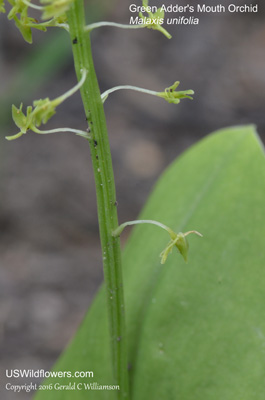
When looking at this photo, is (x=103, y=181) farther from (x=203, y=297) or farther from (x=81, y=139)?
(x=81, y=139)

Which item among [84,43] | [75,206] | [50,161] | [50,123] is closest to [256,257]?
[84,43]

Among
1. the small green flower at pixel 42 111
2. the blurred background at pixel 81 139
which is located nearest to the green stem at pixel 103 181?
the small green flower at pixel 42 111

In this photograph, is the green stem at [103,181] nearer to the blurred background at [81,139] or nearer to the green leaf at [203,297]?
the green leaf at [203,297]

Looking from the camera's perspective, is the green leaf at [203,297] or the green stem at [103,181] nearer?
the green stem at [103,181]

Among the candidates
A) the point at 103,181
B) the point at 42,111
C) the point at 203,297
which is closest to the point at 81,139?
the point at 203,297

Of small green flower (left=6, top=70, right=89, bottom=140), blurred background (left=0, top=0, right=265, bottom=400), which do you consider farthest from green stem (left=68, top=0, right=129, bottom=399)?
blurred background (left=0, top=0, right=265, bottom=400)

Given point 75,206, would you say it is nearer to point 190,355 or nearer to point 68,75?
point 68,75
